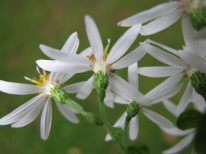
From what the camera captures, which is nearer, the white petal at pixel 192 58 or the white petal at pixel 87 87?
the white petal at pixel 192 58

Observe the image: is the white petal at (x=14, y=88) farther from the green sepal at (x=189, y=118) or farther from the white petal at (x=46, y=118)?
the green sepal at (x=189, y=118)

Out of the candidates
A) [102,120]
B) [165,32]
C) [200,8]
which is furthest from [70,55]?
[165,32]

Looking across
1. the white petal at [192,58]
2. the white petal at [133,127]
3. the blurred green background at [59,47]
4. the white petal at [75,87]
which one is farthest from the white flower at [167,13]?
the blurred green background at [59,47]

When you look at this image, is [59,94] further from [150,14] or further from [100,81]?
[150,14]

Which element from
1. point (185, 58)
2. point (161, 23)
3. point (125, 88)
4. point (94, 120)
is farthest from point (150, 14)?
point (94, 120)

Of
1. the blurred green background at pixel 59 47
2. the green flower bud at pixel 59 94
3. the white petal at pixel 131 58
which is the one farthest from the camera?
the blurred green background at pixel 59 47

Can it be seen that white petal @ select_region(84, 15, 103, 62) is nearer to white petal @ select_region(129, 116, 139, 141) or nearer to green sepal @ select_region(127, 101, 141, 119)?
green sepal @ select_region(127, 101, 141, 119)
